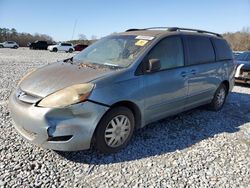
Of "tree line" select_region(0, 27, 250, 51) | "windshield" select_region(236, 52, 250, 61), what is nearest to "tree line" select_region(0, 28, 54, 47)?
"tree line" select_region(0, 27, 250, 51)

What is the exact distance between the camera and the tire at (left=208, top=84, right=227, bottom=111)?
19.7 feet

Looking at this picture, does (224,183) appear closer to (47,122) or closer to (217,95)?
(47,122)

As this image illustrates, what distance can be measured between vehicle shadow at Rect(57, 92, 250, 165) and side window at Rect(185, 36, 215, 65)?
1187mm

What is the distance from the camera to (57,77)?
145 inches

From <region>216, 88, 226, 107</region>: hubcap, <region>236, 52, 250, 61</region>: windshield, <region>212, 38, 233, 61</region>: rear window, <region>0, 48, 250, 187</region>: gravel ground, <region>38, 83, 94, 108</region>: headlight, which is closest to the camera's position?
<region>0, 48, 250, 187</region>: gravel ground

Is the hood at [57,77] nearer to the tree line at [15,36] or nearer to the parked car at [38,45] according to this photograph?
the parked car at [38,45]

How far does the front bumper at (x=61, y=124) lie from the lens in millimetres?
3180

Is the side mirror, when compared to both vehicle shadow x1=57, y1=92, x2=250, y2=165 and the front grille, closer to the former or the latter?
vehicle shadow x1=57, y1=92, x2=250, y2=165

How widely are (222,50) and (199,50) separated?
115 cm

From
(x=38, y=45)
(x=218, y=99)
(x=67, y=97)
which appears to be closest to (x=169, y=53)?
Result: (x=67, y=97)

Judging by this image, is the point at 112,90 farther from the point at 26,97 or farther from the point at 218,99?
the point at 218,99

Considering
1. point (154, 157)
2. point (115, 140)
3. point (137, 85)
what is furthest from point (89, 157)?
point (137, 85)

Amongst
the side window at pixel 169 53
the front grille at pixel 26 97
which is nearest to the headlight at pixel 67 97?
the front grille at pixel 26 97

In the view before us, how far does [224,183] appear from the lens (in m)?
3.23
